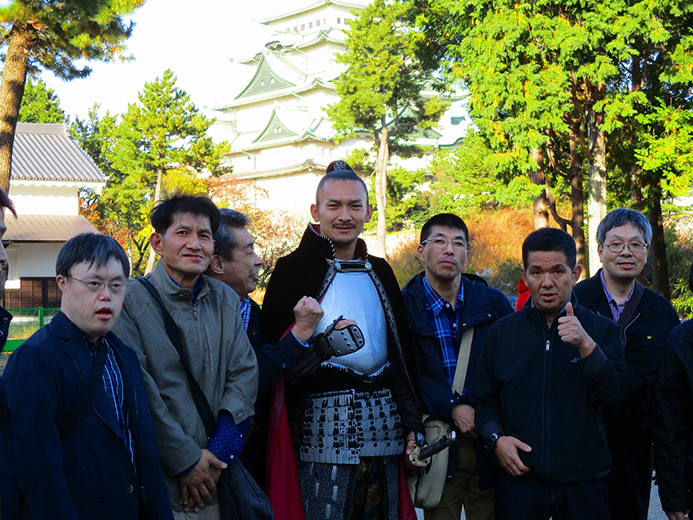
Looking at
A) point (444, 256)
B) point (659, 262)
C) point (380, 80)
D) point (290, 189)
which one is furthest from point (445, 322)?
point (290, 189)

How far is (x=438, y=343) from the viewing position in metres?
3.32

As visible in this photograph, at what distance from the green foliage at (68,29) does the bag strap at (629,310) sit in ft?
32.8

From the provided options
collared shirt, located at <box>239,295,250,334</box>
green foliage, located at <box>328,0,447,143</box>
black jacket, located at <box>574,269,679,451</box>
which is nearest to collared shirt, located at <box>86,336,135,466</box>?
collared shirt, located at <box>239,295,250,334</box>

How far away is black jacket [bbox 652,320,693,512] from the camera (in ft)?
8.94

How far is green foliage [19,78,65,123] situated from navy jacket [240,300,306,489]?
3321cm

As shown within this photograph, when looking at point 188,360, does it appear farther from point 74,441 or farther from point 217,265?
point 217,265

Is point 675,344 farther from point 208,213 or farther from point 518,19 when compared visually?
point 518,19

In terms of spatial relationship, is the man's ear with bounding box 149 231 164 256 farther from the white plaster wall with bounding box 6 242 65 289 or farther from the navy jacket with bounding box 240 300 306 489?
the white plaster wall with bounding box 6 242 65 289

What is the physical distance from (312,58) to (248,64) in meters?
5.86

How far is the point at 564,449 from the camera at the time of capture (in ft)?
8.82

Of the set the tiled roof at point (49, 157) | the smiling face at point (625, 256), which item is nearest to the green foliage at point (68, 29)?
the smiling face at point (625, 256)

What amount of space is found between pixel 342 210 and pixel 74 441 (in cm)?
150

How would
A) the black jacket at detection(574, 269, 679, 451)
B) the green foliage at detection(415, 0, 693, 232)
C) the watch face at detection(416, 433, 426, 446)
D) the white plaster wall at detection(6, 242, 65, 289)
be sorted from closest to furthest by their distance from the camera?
the watch face at detection(416, 433, 426, 446) < the black jacket at detection(574, 269, 679, 451) < the green foliage at detection(415, 0, 693, 232) < the white plaster wall at detection(6, 242, 65, 289)

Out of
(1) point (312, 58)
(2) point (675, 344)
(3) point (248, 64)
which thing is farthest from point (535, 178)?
(3) point (248, 64)
